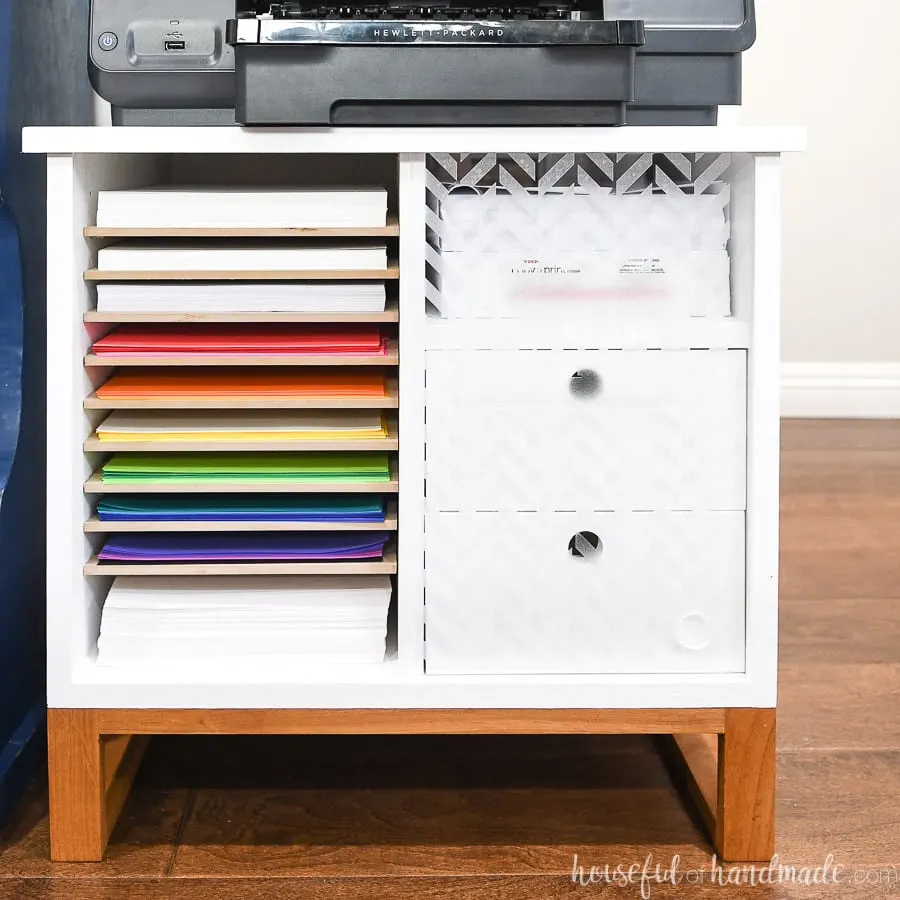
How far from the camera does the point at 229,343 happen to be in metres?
1.13

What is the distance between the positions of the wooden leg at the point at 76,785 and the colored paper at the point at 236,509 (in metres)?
0.19

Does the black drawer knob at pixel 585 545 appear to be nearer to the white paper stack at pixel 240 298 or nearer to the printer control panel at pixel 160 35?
the white paper stack at pixel 240 298

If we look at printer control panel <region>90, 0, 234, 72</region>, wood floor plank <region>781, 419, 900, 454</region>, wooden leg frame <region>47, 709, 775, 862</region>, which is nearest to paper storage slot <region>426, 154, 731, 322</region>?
printer control panel <region>90, 0, 234, 72</region>

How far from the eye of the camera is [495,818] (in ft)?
4.06

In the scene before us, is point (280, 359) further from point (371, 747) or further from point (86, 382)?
point (371, 747)

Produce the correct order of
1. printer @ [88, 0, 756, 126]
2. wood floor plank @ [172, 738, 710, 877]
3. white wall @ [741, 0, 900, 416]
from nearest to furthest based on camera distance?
1. printer @ [88, 0, 756, 126]
2. wood floor plank @ [172, 738, 710, 877]
3. white wall @ [741, 0, 900, 416]

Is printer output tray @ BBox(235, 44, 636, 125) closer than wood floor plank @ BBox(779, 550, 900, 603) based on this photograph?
Yes

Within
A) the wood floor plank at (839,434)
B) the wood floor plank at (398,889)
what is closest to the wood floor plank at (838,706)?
the wood floor plank at (398,889)

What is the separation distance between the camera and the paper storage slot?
1.13 meters

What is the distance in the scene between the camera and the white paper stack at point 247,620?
45.6 inches

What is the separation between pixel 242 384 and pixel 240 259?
0.12 m

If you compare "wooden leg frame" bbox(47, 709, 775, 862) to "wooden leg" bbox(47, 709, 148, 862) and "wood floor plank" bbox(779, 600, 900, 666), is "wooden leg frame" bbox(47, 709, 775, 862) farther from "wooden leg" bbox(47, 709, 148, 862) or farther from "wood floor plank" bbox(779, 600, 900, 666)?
"wood floor plank" bbox(779, 600, 900, 666)

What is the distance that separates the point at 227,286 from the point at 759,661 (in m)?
0.59

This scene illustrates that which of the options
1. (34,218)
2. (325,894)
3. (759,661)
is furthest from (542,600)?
(34,218)
